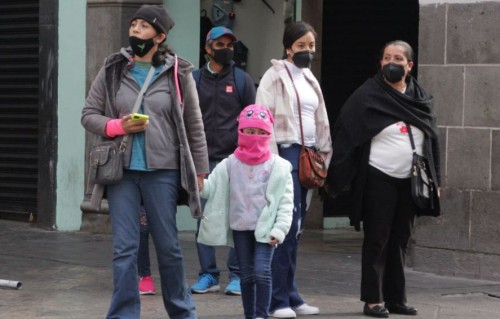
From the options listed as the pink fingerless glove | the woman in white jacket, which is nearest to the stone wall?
the woman in white jacket

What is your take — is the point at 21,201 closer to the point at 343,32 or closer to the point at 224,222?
the point at 343,32

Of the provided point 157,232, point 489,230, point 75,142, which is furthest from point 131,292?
point 75,142

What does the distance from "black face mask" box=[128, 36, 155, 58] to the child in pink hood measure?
708 mm

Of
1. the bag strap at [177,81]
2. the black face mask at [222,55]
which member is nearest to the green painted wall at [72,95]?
the black face mask at [222,55]

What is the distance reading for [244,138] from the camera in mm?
8102

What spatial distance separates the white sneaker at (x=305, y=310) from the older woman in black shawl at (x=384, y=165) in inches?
13.4

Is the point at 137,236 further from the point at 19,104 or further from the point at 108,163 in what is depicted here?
the point at 19,104

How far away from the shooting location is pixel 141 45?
790 centimetres

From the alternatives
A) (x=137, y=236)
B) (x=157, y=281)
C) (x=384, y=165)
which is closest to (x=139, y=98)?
(x=137, y=236)

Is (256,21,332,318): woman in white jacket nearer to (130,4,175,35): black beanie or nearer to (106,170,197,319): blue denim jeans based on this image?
(106,170,197,319): blue denim jeans

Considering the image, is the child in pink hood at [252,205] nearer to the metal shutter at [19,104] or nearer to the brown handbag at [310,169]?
the brown handbag at [310,169]

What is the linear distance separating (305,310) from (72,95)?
5142 mm

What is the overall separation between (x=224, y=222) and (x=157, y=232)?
0.47 m

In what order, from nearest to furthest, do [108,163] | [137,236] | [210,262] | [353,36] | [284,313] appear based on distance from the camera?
[108,163]
[137,236]
[284,313]
[210,262]
[353,36]
